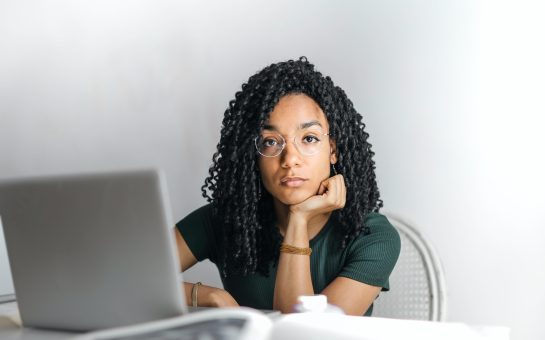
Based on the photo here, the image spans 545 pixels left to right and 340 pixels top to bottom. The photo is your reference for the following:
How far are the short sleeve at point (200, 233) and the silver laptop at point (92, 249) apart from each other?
2.28ft

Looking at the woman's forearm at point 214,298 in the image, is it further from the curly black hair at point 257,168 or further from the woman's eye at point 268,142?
the woman's eye at point 268,142

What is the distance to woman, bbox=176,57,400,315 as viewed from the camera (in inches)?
66.7

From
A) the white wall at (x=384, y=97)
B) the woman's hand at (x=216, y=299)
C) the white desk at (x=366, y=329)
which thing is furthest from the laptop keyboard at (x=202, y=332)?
the white wall at (x=384, y=97)

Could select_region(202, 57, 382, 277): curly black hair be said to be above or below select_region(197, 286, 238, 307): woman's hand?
above

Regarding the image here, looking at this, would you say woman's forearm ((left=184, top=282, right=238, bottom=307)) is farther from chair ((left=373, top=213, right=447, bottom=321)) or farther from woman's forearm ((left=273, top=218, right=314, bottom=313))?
chair ((left=373, top=213, right=447, bottom=321))

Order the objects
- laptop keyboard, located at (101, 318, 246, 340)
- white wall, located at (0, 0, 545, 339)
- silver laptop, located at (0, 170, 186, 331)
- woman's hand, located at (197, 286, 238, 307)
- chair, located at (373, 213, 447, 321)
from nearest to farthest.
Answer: laptop keyboard, located at (101, 318, 246, 340)
silver laptop, located at (0, 170, 186, 331)
woman's hand, located at (197, 286, 238, 307)
chair, located at (373, 213, 447, 321)
white wall, located at (0, 0, 545, 339)

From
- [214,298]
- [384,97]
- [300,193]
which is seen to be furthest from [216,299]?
[384,97]

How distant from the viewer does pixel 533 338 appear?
2115mm

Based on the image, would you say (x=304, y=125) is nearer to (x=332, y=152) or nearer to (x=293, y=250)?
(x=332, y=152)

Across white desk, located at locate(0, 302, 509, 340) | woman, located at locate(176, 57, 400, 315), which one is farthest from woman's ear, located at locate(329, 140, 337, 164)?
white desk, located at locate(0, 302, 509, 340)

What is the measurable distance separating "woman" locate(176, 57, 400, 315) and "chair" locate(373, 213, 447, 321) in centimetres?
17

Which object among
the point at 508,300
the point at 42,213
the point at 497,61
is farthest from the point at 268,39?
the point at 42,213

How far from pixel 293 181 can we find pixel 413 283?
490 mm

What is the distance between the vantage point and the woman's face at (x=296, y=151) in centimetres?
170
